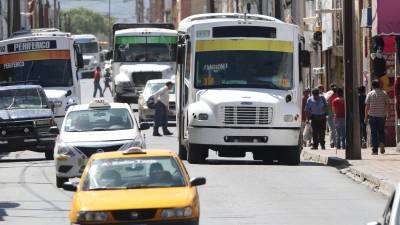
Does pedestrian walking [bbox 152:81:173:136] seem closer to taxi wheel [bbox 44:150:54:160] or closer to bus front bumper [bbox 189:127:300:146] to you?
taxi wheel [bbox 44:150:54:160]

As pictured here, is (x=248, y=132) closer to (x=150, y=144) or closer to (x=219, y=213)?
(x=219, y=213)

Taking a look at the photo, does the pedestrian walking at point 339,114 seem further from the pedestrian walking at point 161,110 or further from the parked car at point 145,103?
the parked car at point 145,103

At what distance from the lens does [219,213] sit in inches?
776

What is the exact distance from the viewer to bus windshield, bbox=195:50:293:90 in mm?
28766

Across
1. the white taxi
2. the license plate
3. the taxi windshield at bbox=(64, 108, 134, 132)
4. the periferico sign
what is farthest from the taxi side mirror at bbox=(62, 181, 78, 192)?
the periferico sign

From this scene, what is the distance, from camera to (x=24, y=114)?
33.7m

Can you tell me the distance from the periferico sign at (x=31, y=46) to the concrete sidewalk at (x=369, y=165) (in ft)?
34.6

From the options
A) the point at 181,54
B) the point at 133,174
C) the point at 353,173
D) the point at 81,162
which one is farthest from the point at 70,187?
the point at 181,54

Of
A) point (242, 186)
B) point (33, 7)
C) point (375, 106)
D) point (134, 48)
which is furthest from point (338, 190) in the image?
point (33, 7)

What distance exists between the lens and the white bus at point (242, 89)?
2816 cm

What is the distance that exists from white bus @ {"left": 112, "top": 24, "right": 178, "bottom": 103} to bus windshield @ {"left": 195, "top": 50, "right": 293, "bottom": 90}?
2907 centimetres

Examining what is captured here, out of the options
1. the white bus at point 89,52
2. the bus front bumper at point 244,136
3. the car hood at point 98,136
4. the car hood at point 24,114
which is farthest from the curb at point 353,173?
the white bus at point 89,52

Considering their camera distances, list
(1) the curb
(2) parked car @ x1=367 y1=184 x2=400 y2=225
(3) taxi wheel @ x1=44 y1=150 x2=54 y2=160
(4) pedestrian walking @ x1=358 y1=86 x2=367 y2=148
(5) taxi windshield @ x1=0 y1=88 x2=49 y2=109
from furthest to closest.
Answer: (4) pedestrian walking @ x1=358 y1=86 x2=367 y2=148 → (5) taxi windshield @ x1=0 y1=88 x2=49 y2=109 → (3) taxi wheel @ x1=44 y1=150 x2=54 y2=160 → (1) the curb → (2) parked car @ x1=367 y1=184 x2=400 y2=225

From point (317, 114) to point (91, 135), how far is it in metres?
12.1
